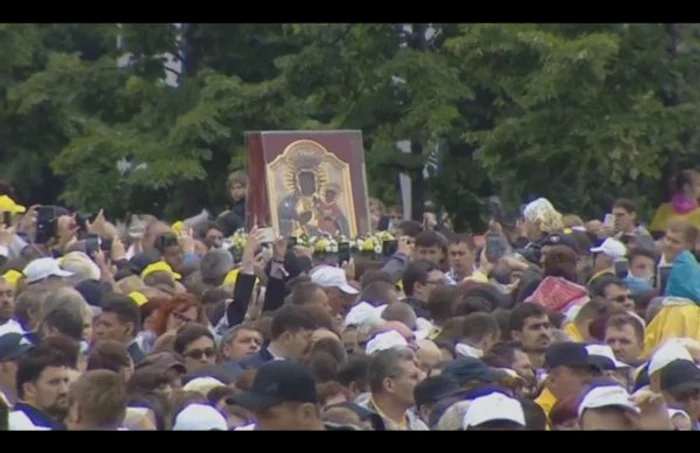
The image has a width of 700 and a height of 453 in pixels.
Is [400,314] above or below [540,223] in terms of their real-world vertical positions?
below

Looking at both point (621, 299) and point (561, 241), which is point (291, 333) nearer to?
point (621, 299)

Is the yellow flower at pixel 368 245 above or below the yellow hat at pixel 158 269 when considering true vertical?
below

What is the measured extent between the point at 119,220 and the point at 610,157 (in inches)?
252

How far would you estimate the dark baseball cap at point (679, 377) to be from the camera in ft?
25.5

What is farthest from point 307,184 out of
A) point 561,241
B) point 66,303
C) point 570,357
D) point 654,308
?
point 570,357

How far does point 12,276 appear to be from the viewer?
12.4 metres

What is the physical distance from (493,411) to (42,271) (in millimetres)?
6414

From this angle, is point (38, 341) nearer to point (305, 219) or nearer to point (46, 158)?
point (305, 219)

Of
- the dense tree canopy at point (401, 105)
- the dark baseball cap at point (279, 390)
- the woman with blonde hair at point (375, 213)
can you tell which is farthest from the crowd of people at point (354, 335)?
the dense tree canopy at point (401, 105)

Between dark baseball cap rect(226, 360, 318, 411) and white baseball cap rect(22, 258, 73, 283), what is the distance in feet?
19.1

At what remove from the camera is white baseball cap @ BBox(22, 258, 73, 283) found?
11867 mm

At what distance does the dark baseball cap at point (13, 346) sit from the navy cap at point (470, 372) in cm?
180

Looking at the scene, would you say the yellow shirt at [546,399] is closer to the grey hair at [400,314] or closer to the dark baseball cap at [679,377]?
the dark baseball cap at [679,377]
